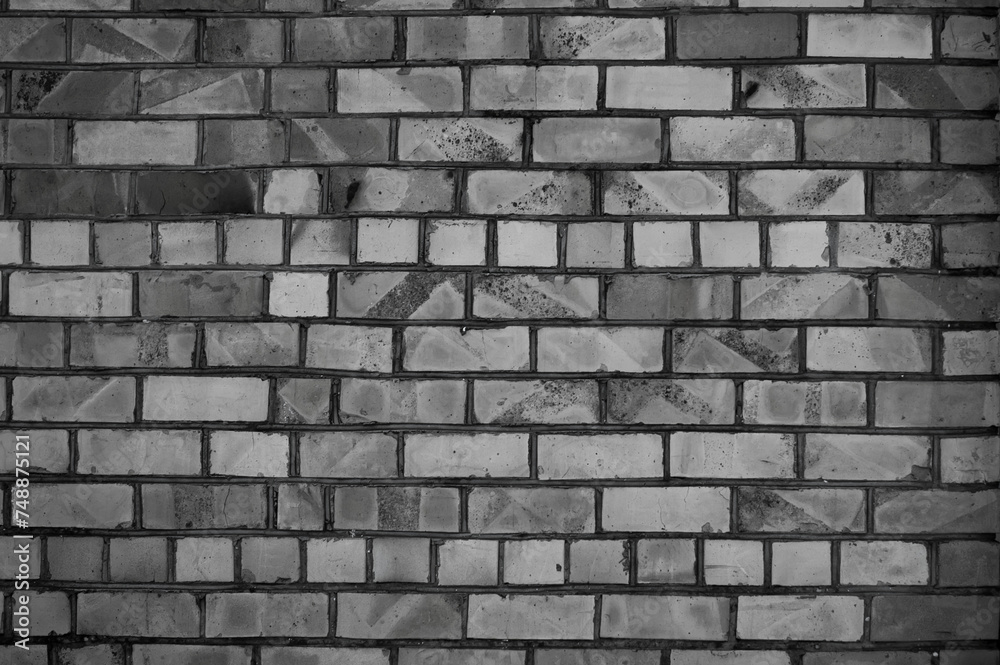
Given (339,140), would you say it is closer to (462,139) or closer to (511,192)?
(462,139)

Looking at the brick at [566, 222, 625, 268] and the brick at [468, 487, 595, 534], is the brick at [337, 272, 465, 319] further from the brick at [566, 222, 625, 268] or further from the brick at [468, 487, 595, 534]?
the brick at [468, 487, 595, 534]

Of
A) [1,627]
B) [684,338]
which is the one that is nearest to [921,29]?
[684,338]

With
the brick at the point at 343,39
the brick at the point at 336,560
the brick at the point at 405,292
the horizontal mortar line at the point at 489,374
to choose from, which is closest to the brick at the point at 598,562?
the horizontal mortar line at the point at 489,374

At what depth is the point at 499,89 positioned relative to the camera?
1.41 meters

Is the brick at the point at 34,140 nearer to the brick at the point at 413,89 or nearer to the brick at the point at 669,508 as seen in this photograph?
the brick at the point at 413,89

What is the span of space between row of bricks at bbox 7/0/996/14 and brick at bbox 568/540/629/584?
4.11ft

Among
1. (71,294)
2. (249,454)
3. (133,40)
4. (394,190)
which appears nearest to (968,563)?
(394,190)

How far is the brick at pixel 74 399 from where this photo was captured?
143 cm

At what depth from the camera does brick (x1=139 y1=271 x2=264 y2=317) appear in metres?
1.42

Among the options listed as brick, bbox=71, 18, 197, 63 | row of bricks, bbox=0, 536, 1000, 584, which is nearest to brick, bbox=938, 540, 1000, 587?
row of bricks, bbox=0, 536, 1000, 584

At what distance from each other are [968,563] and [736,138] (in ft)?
Answer: 3.71

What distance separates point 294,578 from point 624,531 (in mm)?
791

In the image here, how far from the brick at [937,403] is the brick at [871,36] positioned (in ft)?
2.52

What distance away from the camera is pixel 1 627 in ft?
4.75
